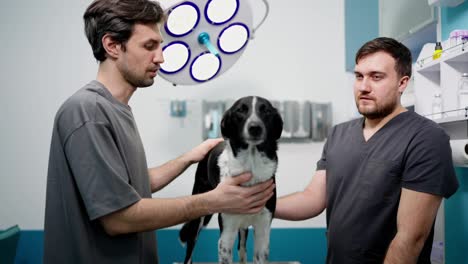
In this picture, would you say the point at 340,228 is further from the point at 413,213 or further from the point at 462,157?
the point at 462,157

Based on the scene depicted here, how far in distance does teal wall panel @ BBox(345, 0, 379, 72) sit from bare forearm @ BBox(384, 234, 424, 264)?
1297mm

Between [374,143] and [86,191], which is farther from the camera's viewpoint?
[374,143]

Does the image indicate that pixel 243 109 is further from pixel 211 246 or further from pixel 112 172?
pixel 211 246

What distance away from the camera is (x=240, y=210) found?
997 millimetres

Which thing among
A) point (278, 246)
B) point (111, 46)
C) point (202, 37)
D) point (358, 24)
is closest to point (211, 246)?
point (278, 246)

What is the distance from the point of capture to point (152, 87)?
2.19 metres

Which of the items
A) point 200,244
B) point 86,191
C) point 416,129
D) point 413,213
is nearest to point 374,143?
point 416,129

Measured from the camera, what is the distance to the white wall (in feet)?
7.08

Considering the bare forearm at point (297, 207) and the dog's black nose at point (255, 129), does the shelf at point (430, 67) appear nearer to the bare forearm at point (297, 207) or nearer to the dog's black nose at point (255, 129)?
the bare forearm at point (297, 207)

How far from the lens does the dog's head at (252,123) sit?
978 mm

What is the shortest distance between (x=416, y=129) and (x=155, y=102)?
Answer: 1482 mm

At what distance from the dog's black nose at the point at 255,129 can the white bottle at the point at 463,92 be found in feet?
2.44

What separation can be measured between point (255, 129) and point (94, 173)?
0.41 meters

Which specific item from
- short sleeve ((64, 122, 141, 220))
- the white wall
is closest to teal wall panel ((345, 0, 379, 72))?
the white wall
